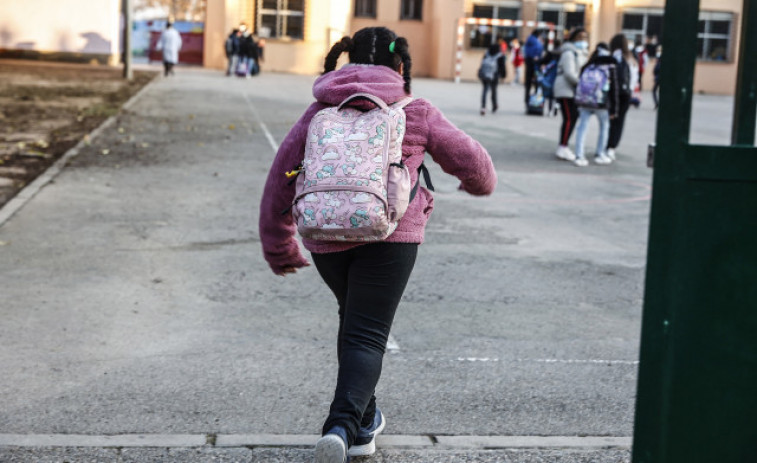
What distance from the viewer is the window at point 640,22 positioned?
4572 centimetres

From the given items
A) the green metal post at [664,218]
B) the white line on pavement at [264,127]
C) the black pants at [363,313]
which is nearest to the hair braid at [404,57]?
the black pants at [363,313]

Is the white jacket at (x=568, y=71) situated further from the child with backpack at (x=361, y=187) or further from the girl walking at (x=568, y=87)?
the child with backpack at (x=361, y=187)

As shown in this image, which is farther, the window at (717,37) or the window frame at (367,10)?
the window frame at (367,10)

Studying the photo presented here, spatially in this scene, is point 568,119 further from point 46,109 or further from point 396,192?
point 396,192

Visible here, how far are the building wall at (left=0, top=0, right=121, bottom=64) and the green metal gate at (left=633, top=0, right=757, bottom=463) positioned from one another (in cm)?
3608

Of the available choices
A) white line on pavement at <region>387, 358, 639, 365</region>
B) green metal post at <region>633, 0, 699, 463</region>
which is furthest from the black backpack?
green metal post at <region>633, 0, 699, 463</region>

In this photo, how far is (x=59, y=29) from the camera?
36.9 meters

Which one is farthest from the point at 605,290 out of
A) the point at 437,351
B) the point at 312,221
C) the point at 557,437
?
the point at 312,221

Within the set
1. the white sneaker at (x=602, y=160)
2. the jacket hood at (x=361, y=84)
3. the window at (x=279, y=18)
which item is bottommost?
the white sneaker at (x=602, y=160)

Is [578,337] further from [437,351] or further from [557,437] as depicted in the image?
[557,437]

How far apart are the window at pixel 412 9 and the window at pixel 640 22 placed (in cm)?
894

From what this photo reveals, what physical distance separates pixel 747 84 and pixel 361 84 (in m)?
1.30

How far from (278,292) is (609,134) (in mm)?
9849

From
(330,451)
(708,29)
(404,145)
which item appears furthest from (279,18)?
(330,451)
